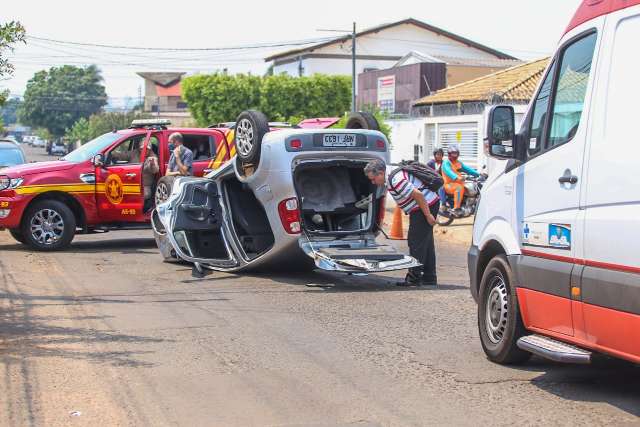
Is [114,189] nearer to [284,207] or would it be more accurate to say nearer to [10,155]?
[284,207]

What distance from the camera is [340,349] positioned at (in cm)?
802

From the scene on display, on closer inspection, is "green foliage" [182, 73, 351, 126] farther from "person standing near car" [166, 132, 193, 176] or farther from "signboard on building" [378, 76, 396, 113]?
"person standing near car" [166, 132, 193, 176]

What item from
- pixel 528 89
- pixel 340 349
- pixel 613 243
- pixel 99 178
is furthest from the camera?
pixel 528 89

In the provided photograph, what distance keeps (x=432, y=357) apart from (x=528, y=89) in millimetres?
25278

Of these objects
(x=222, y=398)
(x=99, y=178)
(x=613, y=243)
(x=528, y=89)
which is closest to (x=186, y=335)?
(x=222, y=398)

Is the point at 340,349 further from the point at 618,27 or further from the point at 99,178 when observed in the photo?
the point at 99,178

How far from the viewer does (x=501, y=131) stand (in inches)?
277

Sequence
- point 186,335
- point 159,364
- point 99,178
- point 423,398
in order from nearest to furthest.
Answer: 1. point 423,398
2. point 159,364
3. point 186,335
4. point 99,178

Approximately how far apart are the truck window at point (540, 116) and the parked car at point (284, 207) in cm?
454

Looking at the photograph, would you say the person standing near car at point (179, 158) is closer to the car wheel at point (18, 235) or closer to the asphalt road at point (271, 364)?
the car wheel at point (18, 235)

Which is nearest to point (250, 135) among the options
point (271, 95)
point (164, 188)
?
point (164, 188)

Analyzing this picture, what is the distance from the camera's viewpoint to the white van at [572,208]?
559 centimetres

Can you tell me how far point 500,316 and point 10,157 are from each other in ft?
53.8

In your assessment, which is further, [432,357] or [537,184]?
[432,357]
